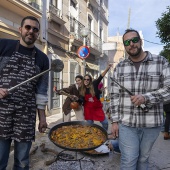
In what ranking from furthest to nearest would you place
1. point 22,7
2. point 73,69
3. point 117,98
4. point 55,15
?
point 73,69 → point 55,15 → point 22,7 → point 117,98

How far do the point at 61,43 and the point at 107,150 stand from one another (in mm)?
8359

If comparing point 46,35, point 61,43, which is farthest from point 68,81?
point 46,35

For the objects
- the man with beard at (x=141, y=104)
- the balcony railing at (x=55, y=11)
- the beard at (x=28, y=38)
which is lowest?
the man with beard at (x=141, y=104)

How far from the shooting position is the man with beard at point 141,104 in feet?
8.02

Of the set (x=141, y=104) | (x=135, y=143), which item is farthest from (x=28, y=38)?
(x=135, y=143)

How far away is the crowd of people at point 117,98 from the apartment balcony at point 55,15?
819cm

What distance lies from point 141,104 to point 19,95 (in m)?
1.36

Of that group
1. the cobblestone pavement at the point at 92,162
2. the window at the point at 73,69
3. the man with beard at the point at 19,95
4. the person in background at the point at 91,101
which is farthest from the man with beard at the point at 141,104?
the window at the point at 73,69

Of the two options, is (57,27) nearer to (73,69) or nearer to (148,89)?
(73,69)

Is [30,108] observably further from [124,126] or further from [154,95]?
[154,95]

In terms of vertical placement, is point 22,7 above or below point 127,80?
above

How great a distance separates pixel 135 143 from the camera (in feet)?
8.16

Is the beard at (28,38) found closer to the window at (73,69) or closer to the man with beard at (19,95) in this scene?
the man with beard at (19,95)

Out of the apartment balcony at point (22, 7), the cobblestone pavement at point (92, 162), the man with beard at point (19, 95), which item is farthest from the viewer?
the apartment balcony at point (22, 7)
